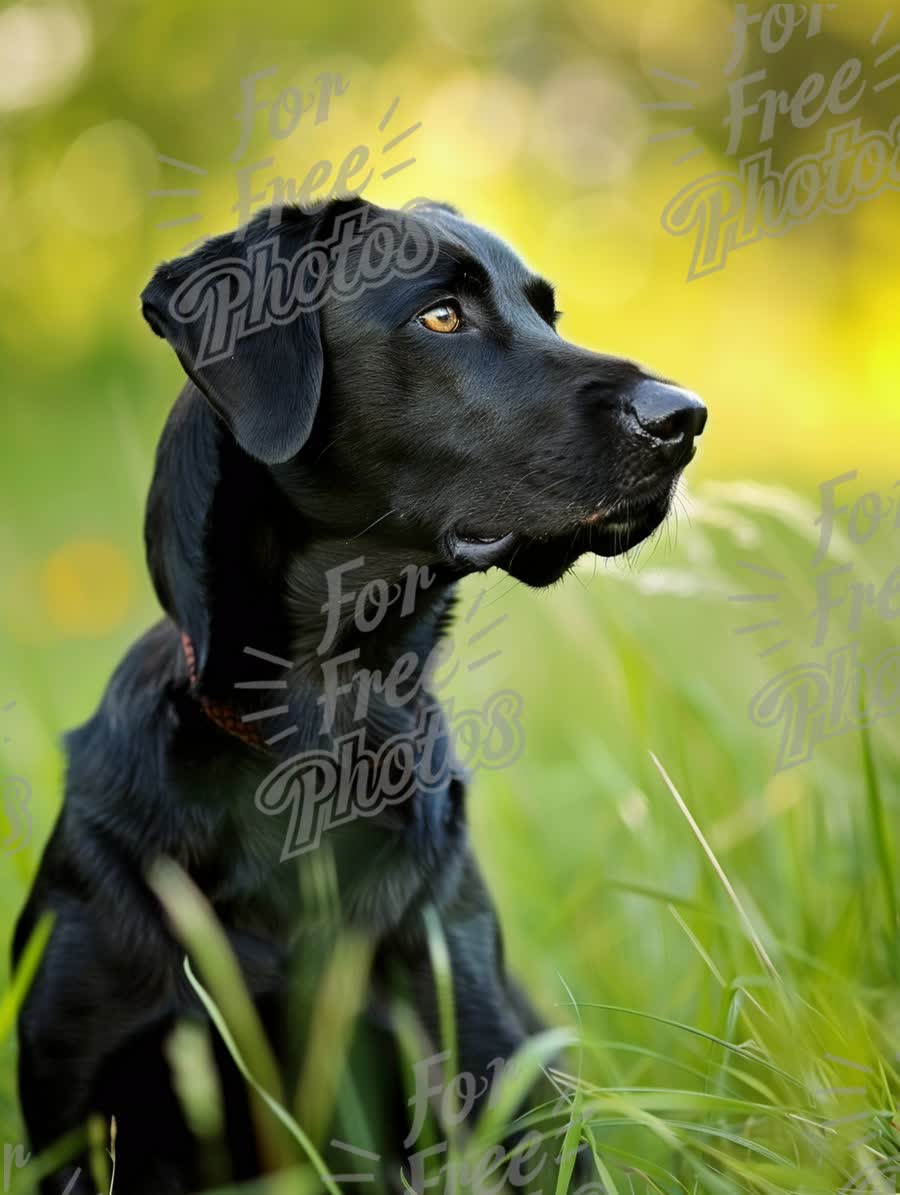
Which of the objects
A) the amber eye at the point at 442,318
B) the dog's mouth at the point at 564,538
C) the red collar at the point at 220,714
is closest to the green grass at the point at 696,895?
the dog's mouth at the point at 564,538

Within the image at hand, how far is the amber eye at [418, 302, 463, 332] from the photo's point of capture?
7.71 feet


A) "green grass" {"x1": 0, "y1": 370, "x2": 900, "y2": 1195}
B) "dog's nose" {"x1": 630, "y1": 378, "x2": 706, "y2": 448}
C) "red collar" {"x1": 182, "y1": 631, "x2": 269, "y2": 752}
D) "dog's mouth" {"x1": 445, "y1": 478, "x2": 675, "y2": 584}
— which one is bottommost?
"green grass" {"x1": 0, "y1": 370, "x2": 900, "y2": 1195}

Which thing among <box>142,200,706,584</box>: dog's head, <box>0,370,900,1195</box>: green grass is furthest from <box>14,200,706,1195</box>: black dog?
<box>0,370,900,1195</box>: green grass

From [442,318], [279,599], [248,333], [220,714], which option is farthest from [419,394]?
[220,714]

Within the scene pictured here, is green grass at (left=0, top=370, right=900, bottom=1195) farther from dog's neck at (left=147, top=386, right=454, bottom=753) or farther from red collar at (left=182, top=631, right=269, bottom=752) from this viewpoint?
red collar at (left=182, top=631, right=269, bottom=752)

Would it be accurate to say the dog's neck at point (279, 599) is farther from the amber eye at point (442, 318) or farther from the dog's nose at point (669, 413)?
the dog's nose at point (669, 413)

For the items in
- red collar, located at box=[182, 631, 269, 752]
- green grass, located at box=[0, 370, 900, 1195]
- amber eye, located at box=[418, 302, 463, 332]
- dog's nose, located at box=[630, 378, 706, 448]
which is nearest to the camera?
green grass, located at box=[0, 370, 900, 1195]

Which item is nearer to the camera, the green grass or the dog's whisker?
the green grass

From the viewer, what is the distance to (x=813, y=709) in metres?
2.96

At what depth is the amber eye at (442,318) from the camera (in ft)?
7.71

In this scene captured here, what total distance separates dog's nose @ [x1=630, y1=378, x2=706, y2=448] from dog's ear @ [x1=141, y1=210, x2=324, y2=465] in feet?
1.90

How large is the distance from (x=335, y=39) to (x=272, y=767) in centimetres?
961

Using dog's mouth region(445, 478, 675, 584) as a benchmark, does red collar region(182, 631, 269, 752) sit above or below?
below

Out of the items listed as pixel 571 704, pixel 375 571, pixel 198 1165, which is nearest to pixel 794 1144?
pixel 198 1165
